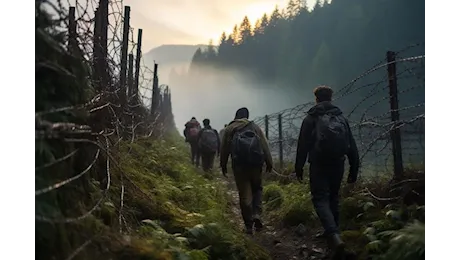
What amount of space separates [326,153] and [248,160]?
170cm

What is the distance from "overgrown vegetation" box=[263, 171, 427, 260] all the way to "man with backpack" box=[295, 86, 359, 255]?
38 cm

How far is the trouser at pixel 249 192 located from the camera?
6.66m

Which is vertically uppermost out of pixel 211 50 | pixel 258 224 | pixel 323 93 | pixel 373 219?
pixel 211 50

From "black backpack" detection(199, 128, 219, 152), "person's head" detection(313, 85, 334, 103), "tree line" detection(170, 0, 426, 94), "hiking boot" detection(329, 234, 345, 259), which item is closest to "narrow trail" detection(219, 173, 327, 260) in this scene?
"hiking boot" detection(329, 234, 345, 259)

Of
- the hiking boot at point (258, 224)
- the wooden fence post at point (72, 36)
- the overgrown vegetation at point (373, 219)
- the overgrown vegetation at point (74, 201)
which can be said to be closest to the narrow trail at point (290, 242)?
the hiking boot at point (258, 224)

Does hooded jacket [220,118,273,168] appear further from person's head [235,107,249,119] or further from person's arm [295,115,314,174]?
person's arm [295,115,314,174]

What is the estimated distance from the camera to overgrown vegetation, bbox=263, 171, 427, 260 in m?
3.23

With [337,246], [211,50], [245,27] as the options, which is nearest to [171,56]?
[211,50]

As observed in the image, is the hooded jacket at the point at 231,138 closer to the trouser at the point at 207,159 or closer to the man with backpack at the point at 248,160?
the man with backpack at the point at 248,160

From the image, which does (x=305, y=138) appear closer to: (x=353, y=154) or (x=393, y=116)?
(x=353, y=154)

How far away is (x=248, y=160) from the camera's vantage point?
21.4 ft

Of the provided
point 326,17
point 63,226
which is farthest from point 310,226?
point 326,17

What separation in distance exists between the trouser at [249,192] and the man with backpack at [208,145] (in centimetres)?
654
